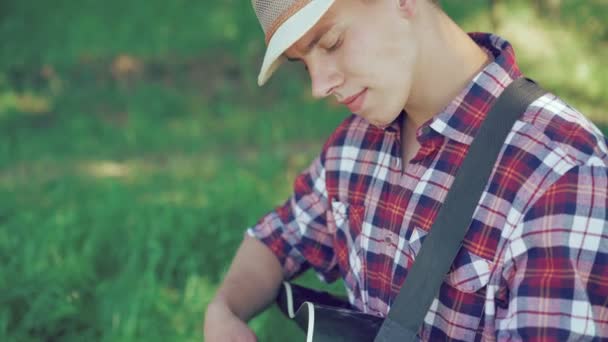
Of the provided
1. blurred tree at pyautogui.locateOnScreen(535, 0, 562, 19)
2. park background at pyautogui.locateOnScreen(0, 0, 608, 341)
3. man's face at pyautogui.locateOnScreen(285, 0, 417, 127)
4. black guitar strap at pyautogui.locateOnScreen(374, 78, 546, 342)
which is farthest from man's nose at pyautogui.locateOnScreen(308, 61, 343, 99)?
blurred tree at pyautogui.locateOnScreen(535, 0, 562, 19)

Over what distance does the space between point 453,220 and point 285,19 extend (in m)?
0.51

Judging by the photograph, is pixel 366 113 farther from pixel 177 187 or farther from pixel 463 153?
pixel 177 187

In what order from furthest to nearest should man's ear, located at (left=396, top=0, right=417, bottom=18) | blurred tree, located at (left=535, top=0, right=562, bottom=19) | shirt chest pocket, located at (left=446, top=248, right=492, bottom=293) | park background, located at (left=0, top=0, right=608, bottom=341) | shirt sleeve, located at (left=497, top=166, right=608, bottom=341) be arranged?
blurred tree, located at (left=535, top=0, right=562, bottom=19) < park background, located at (left=0, top=0, right=608, bottom=341) < man's ear, located at (left=396, top=0, right=417, bottom=18) < shirt chest pocket, located at (left=446, top=248, right=492, bottom=293) < shirt sleeve, located at (left=497, top=166, right=608, bottom=341)

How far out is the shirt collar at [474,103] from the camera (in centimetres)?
178

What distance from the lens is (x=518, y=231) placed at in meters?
1.59

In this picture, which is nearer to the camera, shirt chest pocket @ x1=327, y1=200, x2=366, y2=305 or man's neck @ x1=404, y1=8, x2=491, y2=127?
man's neck @ x1=404, y1=8, x2=491, y2=127

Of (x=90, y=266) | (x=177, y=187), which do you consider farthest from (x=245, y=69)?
(x=90, y=266)

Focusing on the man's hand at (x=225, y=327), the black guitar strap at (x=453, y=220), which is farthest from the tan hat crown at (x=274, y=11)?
the man's hand at (x=225, y=327)

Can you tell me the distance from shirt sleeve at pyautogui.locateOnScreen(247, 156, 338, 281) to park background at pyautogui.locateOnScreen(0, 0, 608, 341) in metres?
0.61

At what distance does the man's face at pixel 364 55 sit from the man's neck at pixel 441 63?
0.03 metres

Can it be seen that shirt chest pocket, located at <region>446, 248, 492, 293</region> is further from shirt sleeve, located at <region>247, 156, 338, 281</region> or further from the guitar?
shirt sleeve, located at <region>247, 156, 338, 281</region>

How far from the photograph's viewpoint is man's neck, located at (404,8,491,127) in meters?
1.81

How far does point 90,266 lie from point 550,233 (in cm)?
217

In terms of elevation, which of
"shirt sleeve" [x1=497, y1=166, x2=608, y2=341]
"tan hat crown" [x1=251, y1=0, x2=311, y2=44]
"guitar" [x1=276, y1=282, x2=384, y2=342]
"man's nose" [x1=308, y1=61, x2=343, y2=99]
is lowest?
"guitar" [x1=276, y1=282, x2=384, y2=342]
